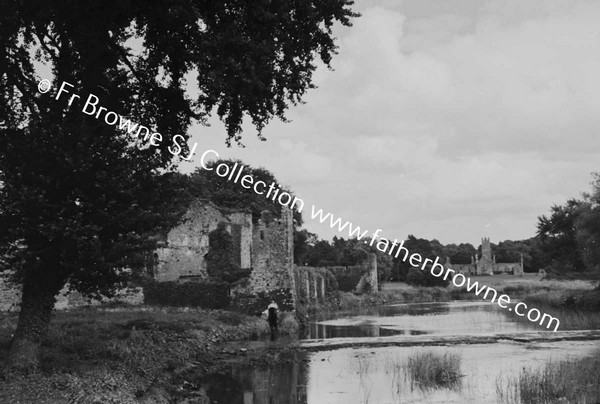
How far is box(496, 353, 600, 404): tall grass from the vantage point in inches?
533

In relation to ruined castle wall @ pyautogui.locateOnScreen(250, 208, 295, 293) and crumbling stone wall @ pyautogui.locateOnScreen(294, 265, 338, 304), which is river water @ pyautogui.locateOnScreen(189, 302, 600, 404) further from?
crumbling stone wall @ pyautogui.locateOnScreen(294, 265, 338, 304)

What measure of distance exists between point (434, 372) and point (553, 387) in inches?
136

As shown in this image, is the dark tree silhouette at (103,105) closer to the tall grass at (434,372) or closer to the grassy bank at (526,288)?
the tall grass at (434,372)

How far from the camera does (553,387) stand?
1408 centimetres

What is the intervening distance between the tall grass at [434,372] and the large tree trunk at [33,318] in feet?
30.8

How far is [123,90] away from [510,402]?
11.7 metres

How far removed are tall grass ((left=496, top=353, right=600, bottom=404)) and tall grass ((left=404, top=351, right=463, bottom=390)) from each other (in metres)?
1.24

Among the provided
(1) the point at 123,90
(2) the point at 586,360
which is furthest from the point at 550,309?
(1) the point at 123,90

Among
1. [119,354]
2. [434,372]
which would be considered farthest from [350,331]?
[119,354]

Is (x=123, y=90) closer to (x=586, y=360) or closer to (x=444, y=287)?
(x=586, y=360)

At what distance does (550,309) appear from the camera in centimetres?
3862

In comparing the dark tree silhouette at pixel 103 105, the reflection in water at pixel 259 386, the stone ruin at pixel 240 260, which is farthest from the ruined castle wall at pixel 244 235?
the dark tree silhouette at pixel 103 105

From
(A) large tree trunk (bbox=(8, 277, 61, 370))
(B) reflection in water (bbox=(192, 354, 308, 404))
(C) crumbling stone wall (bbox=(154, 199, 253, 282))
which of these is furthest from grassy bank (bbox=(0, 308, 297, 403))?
(C) crumbling stone wall (bbox=(154, 199, 253, 282))

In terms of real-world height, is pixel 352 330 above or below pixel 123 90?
below
